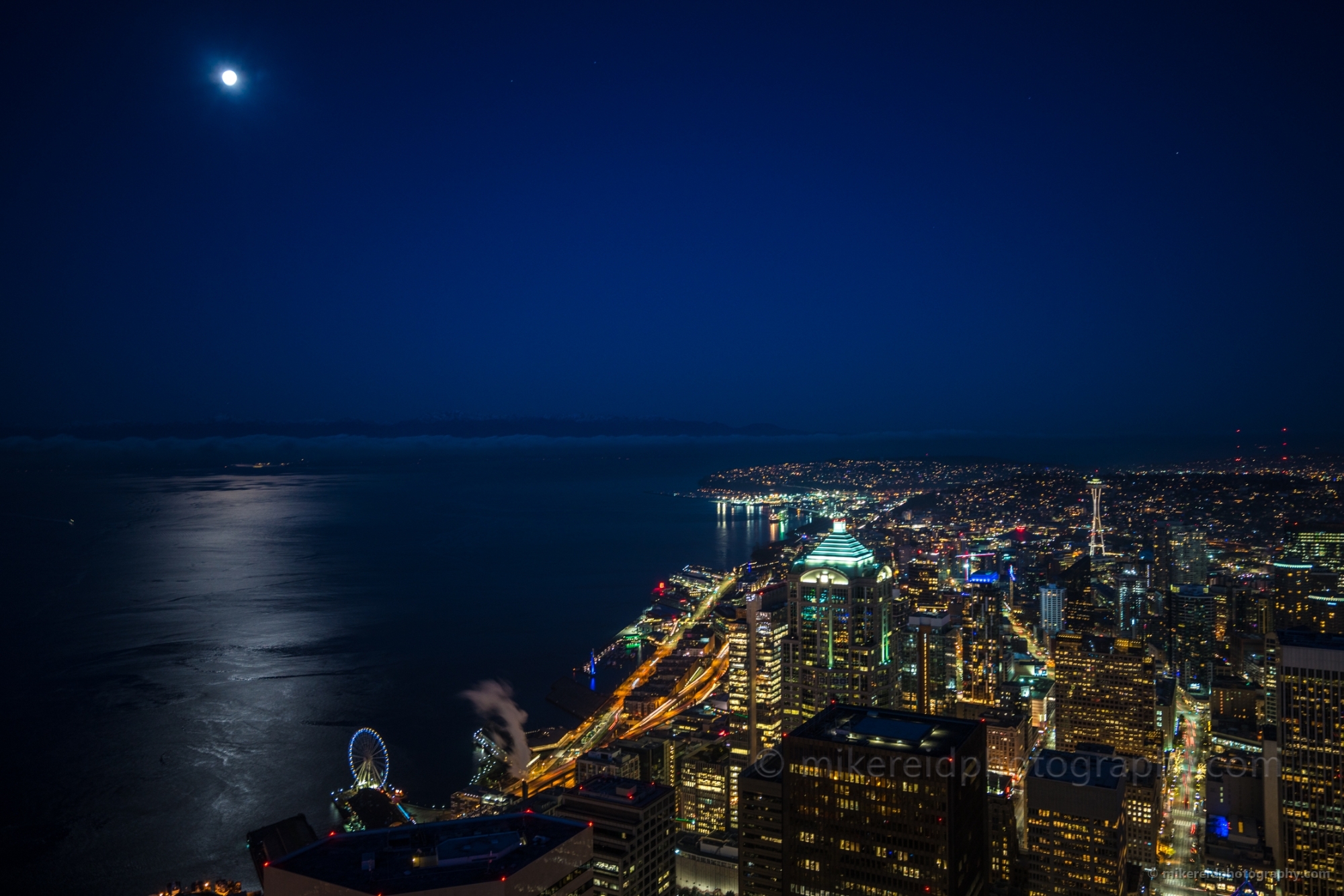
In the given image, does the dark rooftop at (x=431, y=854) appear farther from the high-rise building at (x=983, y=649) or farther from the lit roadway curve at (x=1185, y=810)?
the high-rise building at (x=983, y=649)

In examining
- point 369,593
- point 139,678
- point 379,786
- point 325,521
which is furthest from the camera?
point 325,521

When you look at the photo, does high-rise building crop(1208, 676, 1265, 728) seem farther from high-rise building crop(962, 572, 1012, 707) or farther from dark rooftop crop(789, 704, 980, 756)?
dark rooftop crop(789, 704, 980, 756)

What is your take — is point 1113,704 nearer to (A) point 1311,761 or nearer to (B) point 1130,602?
(A) point 1311,761

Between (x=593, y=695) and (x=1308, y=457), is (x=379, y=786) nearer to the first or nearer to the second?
(x=593, y=695)

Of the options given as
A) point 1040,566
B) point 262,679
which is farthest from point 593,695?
point 1040,566

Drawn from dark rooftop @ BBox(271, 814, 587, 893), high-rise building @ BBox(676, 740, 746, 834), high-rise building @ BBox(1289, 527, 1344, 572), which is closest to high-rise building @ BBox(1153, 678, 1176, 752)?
high-rise building @ BBox(1289, 527, 1344, 572)

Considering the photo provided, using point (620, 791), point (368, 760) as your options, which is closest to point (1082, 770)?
point (620, 791)
